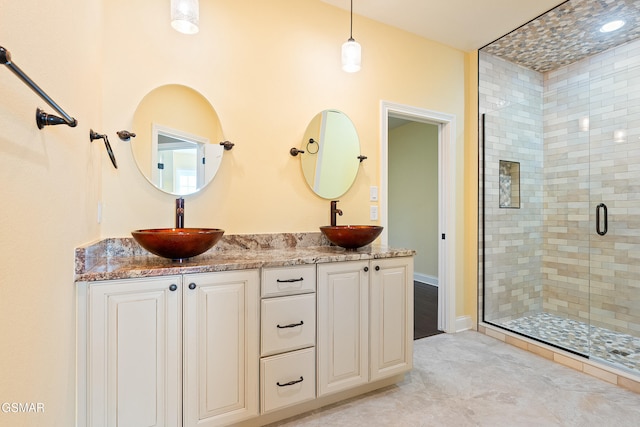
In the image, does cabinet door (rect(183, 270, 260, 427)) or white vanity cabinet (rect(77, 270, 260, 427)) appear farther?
cabinet door (rect(183, 270, 260, 427))

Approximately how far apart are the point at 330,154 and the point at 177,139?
3.68ft

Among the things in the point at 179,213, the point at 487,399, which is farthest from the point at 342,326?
the point at 179,213

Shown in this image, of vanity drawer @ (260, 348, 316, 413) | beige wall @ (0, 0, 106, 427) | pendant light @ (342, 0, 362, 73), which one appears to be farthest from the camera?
pendant light @ (342, 0, 362, 73)

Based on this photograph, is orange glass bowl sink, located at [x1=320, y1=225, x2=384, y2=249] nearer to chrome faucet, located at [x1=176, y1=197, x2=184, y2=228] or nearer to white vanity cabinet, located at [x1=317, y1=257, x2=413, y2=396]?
white vanity cabinet, located at [x1=317, y1=257, x2=413, y2=396]

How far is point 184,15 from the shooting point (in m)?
1.65

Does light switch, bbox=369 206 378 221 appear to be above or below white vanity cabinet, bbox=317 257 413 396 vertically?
above

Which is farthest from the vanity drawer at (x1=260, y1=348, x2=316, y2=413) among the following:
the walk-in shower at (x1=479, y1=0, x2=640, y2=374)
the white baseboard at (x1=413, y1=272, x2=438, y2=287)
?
the white baseboard at (x1=413, y1=272, x2=438, y2=287)

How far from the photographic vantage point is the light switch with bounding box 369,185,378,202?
2.66 meters

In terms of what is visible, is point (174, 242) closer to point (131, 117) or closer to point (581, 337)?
point (131, 117)

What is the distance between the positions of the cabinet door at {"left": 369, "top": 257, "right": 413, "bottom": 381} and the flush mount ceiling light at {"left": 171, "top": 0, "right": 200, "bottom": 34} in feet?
5.70

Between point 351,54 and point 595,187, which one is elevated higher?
point 351,54

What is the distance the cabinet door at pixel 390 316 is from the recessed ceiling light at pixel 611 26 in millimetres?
2761

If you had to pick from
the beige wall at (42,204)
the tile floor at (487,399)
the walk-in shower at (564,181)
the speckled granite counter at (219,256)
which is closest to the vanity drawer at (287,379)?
the tile floor at (487,399)

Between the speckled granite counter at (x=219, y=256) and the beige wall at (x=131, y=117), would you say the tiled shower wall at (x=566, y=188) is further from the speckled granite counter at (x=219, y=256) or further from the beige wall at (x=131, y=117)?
the speckled granite counter at (x=219, y=256)
